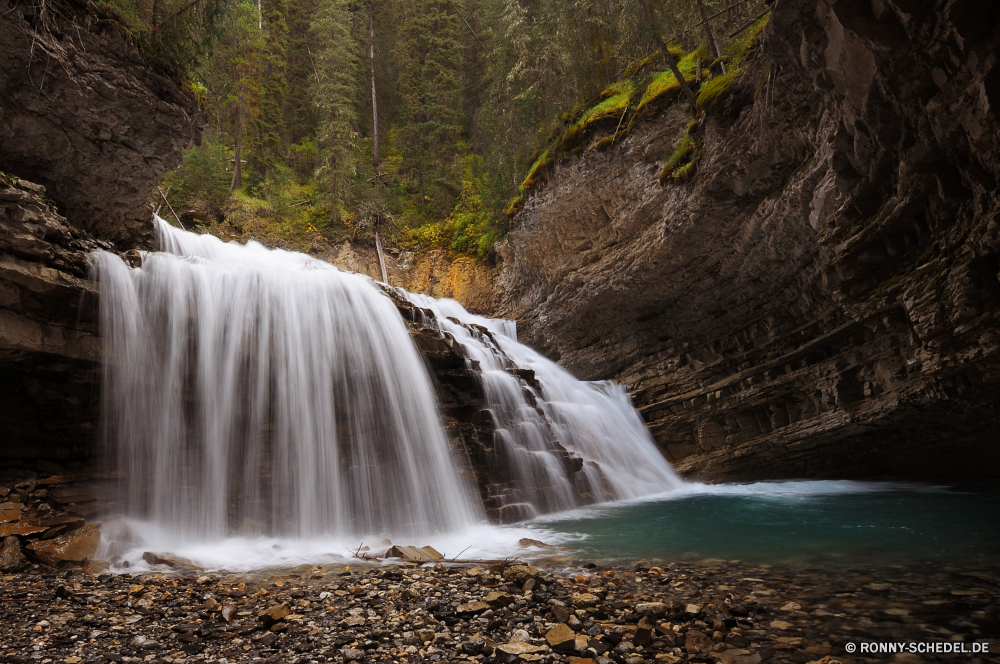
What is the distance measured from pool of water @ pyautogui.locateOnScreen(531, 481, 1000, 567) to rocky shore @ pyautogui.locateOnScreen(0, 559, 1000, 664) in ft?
3.06

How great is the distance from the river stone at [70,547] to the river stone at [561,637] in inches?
249

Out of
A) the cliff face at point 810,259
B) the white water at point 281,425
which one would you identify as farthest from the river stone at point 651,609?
the cliff face at point 810,259

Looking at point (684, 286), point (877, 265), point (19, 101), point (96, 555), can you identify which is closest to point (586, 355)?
point (684, 286)

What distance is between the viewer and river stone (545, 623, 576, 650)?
3.05m

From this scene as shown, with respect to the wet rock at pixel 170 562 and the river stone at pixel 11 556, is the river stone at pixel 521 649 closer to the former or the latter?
the wet rock at pixel 170 562

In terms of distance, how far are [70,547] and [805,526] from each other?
32.5ft

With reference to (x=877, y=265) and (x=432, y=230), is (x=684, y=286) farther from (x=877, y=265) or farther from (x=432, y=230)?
(x=432, y=230)

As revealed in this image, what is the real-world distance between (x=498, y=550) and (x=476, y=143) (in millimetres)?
27847

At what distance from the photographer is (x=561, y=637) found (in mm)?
3125

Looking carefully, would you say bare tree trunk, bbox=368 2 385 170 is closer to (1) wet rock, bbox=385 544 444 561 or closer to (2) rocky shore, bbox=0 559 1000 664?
(1) wet rock, bbox=385 544 444 561

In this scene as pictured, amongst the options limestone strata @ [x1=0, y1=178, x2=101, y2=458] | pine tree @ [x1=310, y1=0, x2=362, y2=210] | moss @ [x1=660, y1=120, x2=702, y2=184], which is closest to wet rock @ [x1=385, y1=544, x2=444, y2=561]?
limestone strata @ [x1=0, y1=178, x2=101, y2=458]

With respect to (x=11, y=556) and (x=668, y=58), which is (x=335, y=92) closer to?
(x=668, y=58)

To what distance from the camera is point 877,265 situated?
859 cm

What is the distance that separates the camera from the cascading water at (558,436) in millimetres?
11094
